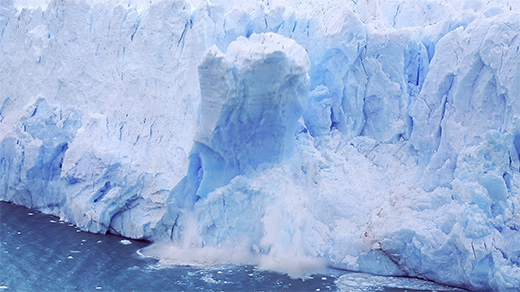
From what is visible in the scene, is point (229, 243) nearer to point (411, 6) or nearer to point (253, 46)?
point (253, 46)

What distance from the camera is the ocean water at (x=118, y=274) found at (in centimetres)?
571

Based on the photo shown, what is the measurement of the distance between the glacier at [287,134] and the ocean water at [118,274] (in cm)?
22

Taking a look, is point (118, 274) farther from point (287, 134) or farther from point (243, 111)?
point (287, 134)

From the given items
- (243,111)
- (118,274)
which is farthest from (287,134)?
(118,274)

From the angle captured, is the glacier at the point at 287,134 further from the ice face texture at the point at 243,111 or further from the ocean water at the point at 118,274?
the ocean water at the point at 118,274

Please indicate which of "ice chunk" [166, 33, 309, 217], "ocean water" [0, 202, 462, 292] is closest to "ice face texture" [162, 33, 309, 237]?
"ice chunk" [166, 33, 309, 217]

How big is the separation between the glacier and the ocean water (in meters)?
0.22

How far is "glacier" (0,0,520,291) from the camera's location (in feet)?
18.9

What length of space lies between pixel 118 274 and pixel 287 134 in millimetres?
2380

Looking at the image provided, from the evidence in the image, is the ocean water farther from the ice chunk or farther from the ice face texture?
the ice chunk

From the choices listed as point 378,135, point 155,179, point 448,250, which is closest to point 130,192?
point 155,179

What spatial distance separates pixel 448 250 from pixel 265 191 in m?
2.01

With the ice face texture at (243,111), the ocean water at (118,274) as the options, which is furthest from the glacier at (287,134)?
the ocean water at (118,274)

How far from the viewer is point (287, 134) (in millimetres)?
6555
